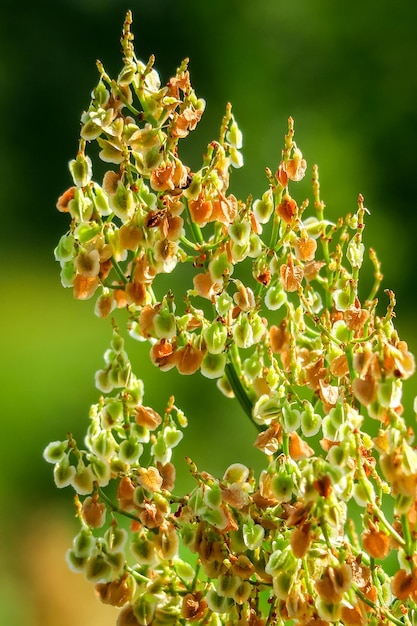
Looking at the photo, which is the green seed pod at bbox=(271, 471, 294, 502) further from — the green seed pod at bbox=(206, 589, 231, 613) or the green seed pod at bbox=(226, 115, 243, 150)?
the green seed pod at bbox=(226, 115, 243, 150)

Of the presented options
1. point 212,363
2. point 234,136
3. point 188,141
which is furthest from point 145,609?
point 188,141

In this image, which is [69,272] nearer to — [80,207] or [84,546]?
[80,207]

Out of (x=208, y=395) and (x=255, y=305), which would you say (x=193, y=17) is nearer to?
(x=208, y=395)

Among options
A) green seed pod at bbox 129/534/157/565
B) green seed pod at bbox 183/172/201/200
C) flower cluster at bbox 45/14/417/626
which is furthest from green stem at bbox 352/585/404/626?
green seed pod at bbox 183/172/201/200

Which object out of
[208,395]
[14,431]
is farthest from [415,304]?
[14,431]

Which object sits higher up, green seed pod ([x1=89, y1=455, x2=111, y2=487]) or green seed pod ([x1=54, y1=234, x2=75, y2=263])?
green seed pod ([x1=54, y1=234, x2=75, y2=263])

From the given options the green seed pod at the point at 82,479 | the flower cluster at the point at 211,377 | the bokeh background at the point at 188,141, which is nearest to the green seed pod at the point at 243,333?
the flower cluster at the point at 211,377
